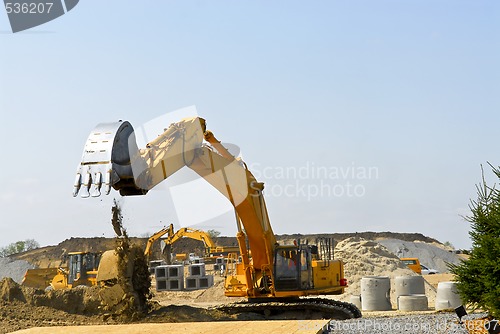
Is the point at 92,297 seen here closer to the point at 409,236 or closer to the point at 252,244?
the point at 252,244

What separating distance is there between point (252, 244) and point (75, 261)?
70.0 feet

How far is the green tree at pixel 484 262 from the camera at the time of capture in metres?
14.7

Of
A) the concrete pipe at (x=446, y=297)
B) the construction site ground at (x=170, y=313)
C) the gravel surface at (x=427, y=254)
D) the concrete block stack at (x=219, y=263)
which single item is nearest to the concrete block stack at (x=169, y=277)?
the construction site ground at (x=170, y=313)

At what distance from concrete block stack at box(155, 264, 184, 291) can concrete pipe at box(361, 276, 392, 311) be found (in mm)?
13561

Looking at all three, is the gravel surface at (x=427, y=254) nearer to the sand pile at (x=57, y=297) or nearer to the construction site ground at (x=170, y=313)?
the construction site ground at (x=170, y=313)

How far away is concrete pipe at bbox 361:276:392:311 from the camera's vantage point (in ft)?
95.9

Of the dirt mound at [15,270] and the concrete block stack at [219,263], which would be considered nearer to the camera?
the concrete block stack at [219,263]

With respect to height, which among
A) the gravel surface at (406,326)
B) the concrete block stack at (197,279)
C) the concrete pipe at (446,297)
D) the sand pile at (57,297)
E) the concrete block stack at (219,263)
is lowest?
the gravel surface at (406,326)

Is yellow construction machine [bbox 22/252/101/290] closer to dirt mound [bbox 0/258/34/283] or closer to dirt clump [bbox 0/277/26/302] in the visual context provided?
dirt clump [bbox 0/277/26/302]

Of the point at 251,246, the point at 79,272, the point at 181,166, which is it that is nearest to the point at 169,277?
the point at 79,272

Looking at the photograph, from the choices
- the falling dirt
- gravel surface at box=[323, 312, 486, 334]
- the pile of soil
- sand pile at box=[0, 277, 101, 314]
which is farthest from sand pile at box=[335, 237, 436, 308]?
gravel surface at box=[323, 312, 486, 334]

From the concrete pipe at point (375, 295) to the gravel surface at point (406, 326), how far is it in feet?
30.5

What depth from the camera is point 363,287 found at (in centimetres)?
2964

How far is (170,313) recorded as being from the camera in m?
21.2
